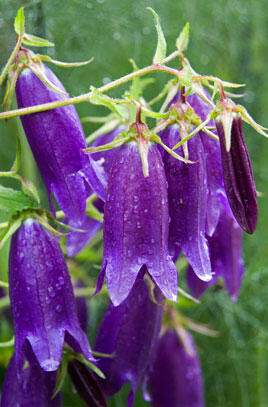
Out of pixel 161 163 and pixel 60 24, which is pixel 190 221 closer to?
pixel 161 163

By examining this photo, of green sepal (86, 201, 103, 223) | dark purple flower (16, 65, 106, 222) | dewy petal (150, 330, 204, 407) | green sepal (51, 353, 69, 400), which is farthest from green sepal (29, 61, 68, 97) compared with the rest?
dewy petal (150, 330, 204, 407)

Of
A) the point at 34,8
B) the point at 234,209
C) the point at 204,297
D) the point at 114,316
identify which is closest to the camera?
the point at 234,209

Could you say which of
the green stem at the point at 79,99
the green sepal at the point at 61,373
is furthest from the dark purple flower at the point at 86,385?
the green stem at the point at 79,99

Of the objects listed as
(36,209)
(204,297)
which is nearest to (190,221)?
(36,209)

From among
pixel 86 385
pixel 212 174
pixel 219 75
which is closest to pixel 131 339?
pixel 86 385

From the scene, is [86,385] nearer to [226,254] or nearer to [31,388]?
[31,388]

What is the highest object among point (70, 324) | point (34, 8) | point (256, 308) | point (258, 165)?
point (34, 8)

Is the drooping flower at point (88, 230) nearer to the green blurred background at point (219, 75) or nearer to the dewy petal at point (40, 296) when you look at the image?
the dewy petal at point (40, 296)

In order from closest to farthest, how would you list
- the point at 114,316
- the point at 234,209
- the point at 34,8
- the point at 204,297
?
the point at 234,209 → the point at 114,316 → the point at 34,8 → the point at 204,297
